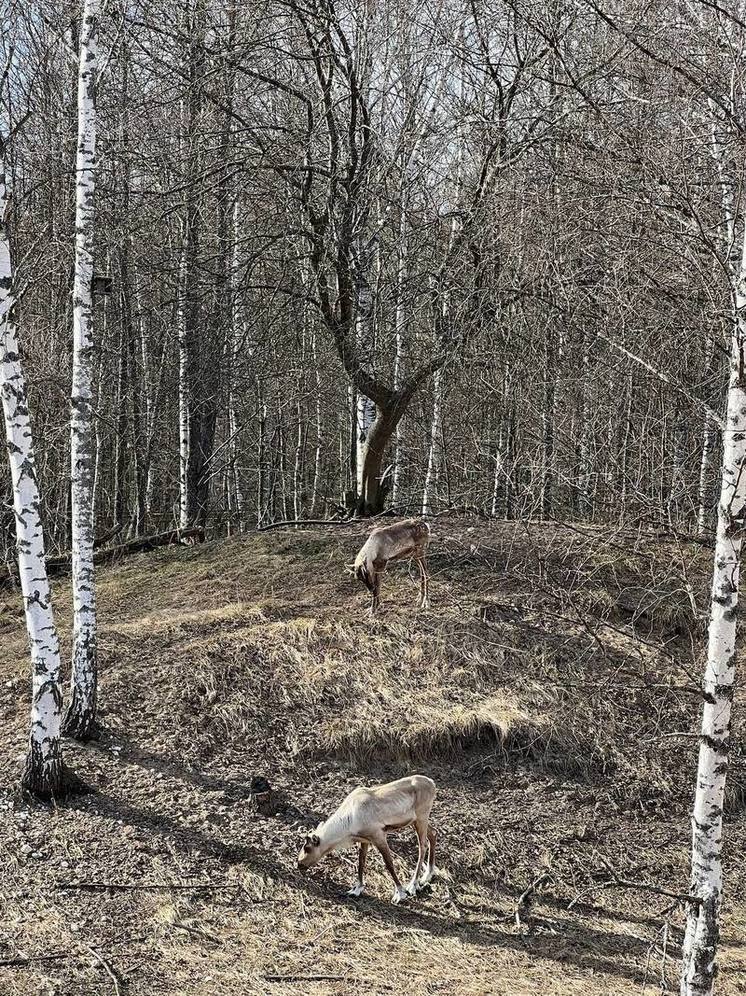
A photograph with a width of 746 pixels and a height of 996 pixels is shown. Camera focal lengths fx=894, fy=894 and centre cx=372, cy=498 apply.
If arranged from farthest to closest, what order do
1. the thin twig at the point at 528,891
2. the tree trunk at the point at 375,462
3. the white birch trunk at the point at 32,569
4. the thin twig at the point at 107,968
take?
the tree trunk at the point at 375,462 < the white birch trunk at the point at 32,569 < the thin twig at the point at 528,891 < the thin twig at the point at 107,968

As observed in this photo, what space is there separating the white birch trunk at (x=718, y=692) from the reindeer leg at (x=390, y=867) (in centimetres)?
239

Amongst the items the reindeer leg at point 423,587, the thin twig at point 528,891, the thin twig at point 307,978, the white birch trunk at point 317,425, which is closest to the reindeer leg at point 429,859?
the thin twig at point 528,891

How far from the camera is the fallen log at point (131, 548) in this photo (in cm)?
1350

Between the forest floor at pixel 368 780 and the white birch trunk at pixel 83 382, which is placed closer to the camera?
the forest floor at pixel 368 780

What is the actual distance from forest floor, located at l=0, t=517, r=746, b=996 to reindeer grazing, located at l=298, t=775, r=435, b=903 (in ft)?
0.66

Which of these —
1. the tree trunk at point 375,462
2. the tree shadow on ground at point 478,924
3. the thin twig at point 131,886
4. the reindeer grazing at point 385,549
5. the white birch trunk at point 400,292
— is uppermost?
the white birch trunk at point 400,292

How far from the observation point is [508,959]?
6441 millimetres

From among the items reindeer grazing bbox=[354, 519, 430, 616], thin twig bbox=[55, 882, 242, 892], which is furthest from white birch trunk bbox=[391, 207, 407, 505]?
thin twig bbox=[55, 882, 242, 892]

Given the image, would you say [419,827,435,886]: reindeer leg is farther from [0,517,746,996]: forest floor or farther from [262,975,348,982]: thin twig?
[262,975,348,982]: thin twig

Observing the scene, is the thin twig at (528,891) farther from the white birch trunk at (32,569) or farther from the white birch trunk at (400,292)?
the white birch trunk at (400,292)

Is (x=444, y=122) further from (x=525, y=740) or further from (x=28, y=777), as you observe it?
(x=28, y=777)

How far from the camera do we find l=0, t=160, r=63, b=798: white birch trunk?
23.5 feet

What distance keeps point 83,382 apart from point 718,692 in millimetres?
5758

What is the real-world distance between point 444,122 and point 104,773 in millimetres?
8947
